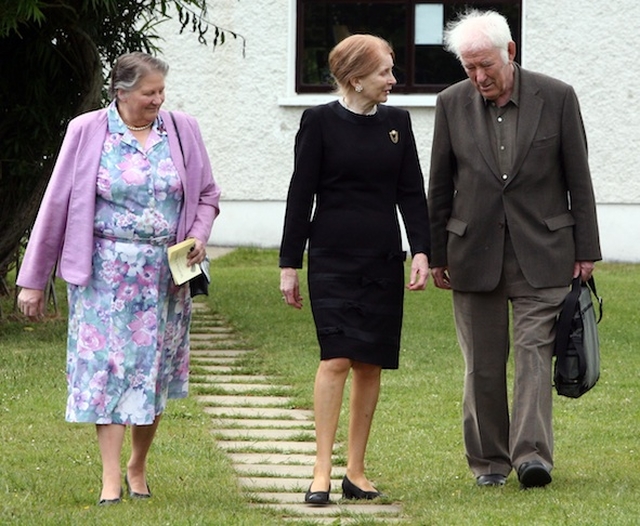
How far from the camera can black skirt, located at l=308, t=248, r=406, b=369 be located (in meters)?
6.01

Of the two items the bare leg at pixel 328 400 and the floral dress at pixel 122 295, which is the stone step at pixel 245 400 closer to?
the bare leg at pixel 328 400

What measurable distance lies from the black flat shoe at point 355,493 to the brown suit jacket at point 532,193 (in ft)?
3.12

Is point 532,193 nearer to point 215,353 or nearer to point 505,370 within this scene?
point 505,370

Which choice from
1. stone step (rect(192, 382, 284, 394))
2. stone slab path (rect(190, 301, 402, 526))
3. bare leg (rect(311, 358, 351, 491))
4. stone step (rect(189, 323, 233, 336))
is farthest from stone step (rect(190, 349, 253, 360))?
bare leg (rect(311, 358, 351, 491))

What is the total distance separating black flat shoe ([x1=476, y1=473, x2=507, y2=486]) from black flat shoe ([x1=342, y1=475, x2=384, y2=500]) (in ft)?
1.51

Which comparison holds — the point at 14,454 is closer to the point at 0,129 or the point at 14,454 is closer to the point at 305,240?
the point at 305,240

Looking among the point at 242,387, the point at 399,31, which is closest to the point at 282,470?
the point at 242,387

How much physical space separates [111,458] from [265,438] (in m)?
1.70

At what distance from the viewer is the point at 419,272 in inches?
240

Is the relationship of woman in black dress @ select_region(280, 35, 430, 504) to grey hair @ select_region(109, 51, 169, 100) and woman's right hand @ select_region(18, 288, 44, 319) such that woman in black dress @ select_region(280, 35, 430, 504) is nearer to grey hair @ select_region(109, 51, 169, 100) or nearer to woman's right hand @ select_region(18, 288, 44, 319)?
grey hair @ select_region(109, 51, 169, 100)

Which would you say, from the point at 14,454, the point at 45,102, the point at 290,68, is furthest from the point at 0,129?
the point at 290,68

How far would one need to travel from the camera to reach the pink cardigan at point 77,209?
5844 millimetres

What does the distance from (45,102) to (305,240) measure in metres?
5.80

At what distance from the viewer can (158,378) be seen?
236 inches
